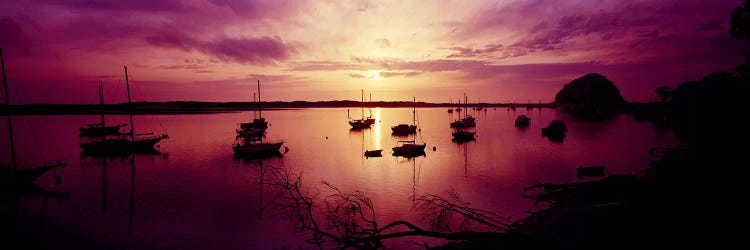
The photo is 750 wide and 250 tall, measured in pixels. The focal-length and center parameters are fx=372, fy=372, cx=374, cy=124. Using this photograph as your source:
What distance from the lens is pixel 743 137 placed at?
52.1 metres

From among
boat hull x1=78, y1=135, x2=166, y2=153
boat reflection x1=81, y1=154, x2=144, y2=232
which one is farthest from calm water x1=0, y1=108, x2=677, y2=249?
boat hull x1=78, y1=135, x2=166, y2=153

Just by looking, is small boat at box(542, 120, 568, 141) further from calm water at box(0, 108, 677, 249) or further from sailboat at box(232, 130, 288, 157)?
sailboat at box(232, 130, 288, 157)

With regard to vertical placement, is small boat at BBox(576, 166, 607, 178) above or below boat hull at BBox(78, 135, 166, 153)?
below

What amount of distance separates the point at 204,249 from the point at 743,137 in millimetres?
68841

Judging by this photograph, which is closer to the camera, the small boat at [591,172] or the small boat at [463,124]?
the small boat at [591,172]

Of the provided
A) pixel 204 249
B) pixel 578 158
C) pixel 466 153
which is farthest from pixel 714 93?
pixel 204 249

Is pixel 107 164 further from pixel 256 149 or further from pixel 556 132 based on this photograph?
pixel 556 132

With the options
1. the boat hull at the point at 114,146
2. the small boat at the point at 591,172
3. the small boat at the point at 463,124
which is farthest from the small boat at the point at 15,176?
the small boat at the point at 463,124

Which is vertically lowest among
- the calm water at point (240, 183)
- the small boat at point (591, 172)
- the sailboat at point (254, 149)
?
the calm water at point (240, 183)

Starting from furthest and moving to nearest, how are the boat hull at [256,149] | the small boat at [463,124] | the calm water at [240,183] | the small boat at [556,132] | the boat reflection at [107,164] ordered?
the small boat at [463,124] < the small boat at [556,132] < the boat hull at [256,149] < the boat reflection at [107,164] < the calm water at [240,183]

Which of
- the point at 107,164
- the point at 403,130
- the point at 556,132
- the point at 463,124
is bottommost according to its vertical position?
the point at 107,164

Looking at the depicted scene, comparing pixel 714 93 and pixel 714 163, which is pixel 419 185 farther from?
pixel 714 93

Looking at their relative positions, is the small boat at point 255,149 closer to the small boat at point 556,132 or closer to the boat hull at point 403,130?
the boat hull at point 403,130

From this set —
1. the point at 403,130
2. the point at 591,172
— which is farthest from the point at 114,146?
the point at 591,172
